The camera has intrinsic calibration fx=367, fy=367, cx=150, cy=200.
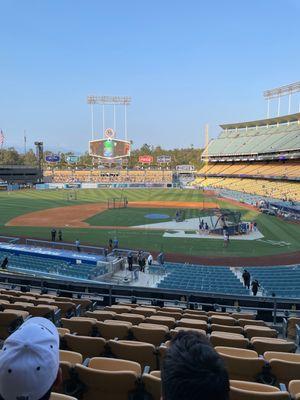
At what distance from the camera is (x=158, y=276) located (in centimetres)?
2083

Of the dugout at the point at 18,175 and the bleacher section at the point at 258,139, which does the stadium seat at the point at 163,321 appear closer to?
the bleacher section at the point at 258,139

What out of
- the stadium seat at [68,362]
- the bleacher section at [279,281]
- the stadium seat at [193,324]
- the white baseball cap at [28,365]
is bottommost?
the bleacher section at [279,281]

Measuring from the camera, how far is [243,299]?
445 inches

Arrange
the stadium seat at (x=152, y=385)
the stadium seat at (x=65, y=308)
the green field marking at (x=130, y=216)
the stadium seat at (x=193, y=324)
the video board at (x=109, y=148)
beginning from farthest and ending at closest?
the video board at (x=109, y=148) → the green field marking at (x=130, y=216) → the stadium seat at (x=65, y=308) → the stadium seat at (x=193, y=324) → the stadium seat at (x=152, y=385)

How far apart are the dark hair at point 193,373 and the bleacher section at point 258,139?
7853 centimetres

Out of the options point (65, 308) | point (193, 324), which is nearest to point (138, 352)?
point (193, 324)

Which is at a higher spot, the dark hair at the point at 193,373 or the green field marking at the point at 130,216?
the dark hair at the point at 193,373

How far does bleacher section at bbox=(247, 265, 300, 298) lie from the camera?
15.9 m

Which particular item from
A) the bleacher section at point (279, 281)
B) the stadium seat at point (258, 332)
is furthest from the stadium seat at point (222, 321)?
the bleacher section at point (279, 281)

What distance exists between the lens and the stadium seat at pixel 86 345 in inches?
209

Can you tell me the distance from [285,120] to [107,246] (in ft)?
255

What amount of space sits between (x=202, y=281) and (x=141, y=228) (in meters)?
20.3

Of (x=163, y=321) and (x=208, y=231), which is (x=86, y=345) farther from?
(x=208, y=231)

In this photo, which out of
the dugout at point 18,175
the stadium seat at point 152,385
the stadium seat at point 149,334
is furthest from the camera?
the dugout at point 18,175
